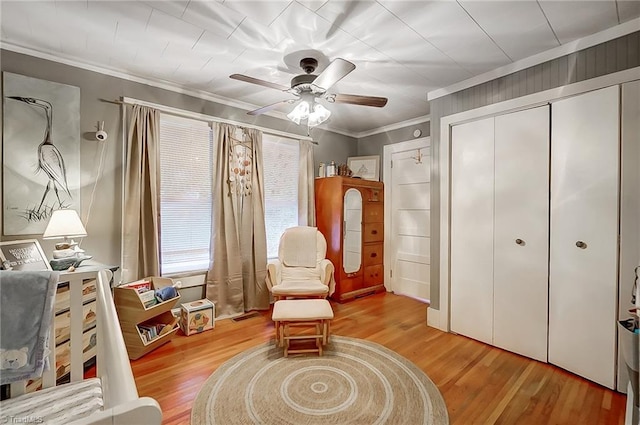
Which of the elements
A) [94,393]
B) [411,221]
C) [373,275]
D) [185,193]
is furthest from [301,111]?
[373,275]

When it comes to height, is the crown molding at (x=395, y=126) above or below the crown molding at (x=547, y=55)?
above

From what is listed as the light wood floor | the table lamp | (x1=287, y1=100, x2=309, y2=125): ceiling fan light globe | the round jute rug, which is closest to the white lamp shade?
the table lamp

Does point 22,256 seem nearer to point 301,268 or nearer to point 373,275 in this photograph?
point 301,268

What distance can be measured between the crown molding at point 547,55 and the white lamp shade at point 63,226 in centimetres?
339

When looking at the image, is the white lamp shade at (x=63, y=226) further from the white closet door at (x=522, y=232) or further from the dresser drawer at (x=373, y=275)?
the white closet door at (x=522, y=232)

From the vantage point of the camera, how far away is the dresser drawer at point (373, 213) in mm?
3956

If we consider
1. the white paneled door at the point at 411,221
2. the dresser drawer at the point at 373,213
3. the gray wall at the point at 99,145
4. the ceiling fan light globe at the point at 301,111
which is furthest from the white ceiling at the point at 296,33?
the dresser drawer at the point at 373,213

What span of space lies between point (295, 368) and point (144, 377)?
1086 mm

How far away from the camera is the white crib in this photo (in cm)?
48

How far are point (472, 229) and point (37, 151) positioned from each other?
12.3 ft

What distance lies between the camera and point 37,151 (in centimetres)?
218

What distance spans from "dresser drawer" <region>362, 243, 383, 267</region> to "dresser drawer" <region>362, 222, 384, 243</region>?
0.29 feet

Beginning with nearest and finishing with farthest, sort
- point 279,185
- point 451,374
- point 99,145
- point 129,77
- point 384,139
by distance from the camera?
point 451,374, point 99,145, point 129,77, point 279,185, point 384,139

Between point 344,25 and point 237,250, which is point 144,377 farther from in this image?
point 344,25
